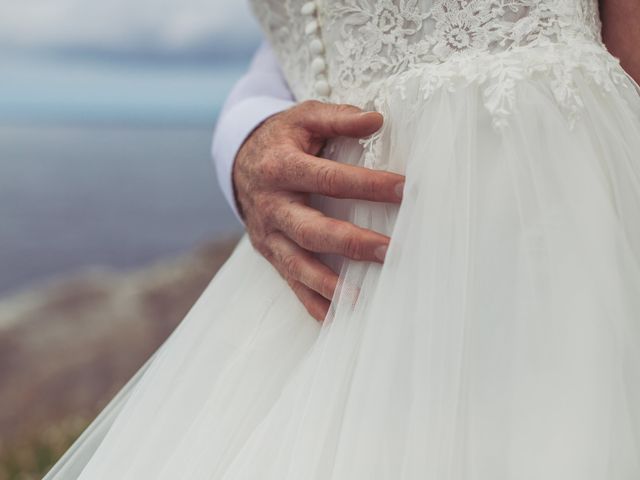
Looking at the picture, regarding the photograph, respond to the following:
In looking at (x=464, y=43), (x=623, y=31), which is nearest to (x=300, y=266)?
(x=464, y=43)

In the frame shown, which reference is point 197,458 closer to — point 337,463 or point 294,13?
point 337,463

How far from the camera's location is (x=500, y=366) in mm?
416

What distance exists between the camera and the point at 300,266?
22.0 inches

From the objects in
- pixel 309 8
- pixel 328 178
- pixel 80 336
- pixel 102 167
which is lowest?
pixel 80 336

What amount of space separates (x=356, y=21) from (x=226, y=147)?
216 mm

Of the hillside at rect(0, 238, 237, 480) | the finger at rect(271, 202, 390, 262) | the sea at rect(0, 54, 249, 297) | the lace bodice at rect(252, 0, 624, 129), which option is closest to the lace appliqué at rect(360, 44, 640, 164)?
the lace bodice at rect(252, 0, 624, 129)

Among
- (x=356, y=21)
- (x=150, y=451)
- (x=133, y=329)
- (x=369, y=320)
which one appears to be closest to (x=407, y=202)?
(x=369, y=320)

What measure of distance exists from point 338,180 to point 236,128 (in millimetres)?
219

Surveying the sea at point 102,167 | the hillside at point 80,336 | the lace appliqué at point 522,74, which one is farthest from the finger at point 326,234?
the sea at point 102,167

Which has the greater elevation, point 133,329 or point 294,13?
point 294,13

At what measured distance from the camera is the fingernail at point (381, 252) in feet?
1.58

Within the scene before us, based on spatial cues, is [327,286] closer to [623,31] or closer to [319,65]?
[319,65]

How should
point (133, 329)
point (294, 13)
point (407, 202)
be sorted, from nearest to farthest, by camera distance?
1. point (407, 202)
2. point (294, 13)
3. point (133, 329)

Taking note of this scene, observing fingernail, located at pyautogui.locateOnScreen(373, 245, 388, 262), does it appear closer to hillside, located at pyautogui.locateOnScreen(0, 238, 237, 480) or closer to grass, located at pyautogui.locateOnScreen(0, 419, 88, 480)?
grass, located at pyautogui.locateOnScreen(0, 419, 88, 480)
